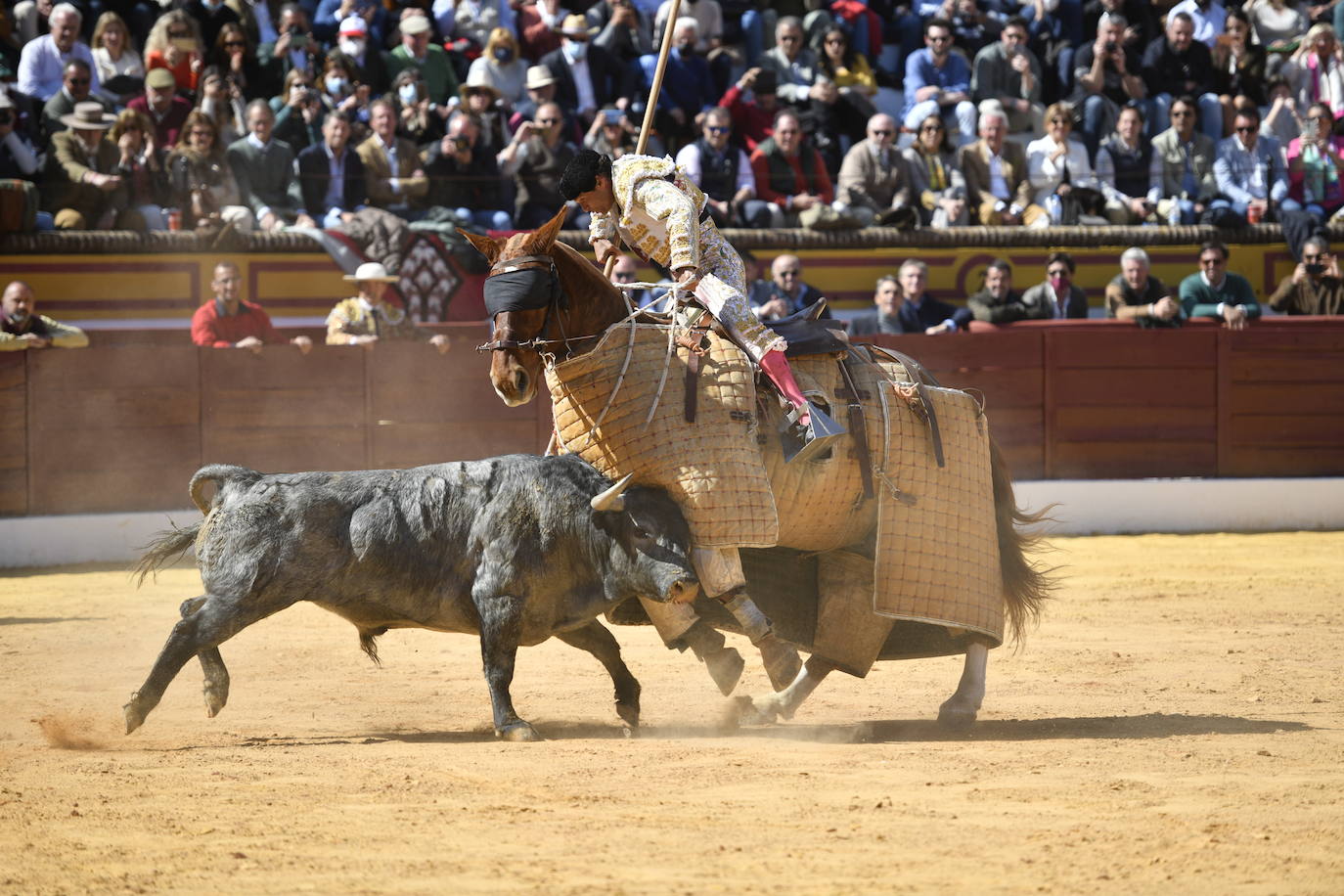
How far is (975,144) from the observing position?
12.9 meters

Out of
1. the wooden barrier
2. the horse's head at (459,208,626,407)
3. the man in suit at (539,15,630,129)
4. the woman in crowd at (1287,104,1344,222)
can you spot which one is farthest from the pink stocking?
the woman in crowd at (1287,104,1344,222)

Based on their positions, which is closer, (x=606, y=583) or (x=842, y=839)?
(x=842, y=839)

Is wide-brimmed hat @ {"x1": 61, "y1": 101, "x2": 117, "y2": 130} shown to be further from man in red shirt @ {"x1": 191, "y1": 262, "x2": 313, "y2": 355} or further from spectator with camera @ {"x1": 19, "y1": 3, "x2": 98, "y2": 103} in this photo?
man in red shirt @ {"x1": 191, "y1": 262, "x2": 313, "y2": 355}

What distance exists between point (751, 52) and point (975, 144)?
6.70ft

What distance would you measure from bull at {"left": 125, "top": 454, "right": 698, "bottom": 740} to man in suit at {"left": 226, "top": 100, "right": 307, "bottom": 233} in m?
5.98

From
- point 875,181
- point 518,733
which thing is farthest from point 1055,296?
point 518,733

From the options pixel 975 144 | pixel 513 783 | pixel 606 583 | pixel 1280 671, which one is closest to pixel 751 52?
pixel 975 144

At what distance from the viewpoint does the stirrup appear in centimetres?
543

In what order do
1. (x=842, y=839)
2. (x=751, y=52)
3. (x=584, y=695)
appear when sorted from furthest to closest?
(x=751, y=52) → (x=584, y=695) → (x=842, y=839)

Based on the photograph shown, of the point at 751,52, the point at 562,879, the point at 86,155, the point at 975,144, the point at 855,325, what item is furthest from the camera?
the point at 751,52

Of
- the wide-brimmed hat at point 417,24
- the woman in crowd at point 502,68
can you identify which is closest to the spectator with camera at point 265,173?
the wide-brimmed hat at point 417,24

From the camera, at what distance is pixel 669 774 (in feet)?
16.0

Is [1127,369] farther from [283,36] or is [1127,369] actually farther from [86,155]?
[86,155]

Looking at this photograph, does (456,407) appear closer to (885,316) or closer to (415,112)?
(415,112)
